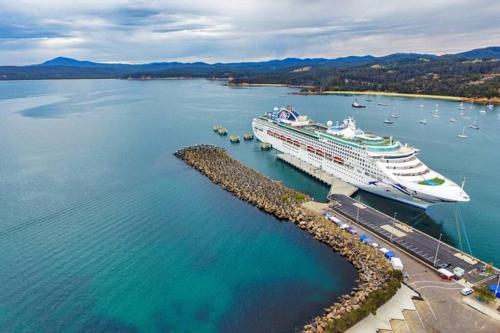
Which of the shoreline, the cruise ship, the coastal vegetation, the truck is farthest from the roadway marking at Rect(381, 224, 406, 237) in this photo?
the shoreline

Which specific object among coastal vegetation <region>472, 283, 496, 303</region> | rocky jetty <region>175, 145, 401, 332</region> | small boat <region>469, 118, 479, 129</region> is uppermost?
small boat <region>469, 118, 479, 129</region>

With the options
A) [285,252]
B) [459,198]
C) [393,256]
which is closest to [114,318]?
[285,252]

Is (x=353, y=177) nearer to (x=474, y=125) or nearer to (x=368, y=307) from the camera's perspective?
(x=368, y=307)

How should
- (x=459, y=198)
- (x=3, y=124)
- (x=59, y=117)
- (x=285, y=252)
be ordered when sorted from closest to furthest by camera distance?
(x=285, y=252) < (x=459, y=198) < (x=3, y=124) < (x=59, y=117)

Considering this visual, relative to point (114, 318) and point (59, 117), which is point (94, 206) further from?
point (59, 117)

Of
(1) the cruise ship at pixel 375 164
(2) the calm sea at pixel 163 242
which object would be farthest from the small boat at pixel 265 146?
(1) the cruise ship at pixel 375 164

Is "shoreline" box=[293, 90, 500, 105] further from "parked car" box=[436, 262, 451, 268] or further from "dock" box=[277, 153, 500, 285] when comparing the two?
"parked car" box=[436, 262, 451, 268]
